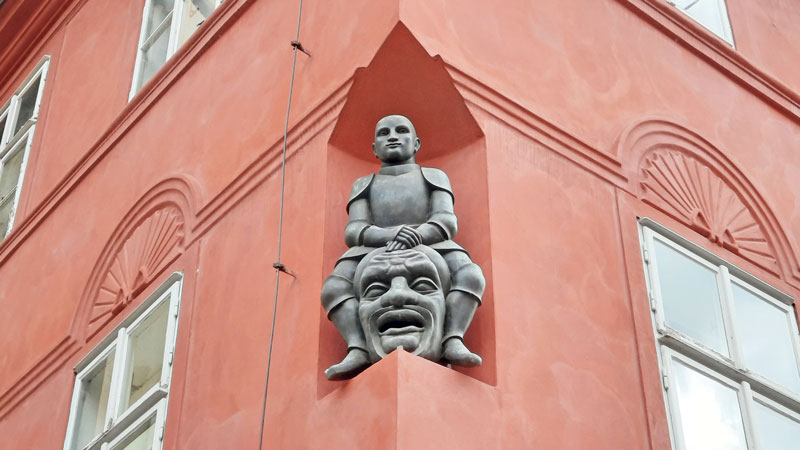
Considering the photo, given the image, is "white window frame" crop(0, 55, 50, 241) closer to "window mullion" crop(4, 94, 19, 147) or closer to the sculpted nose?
"window mullion" crop(4, 94, 19, 147)

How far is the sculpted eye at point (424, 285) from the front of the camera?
693cm

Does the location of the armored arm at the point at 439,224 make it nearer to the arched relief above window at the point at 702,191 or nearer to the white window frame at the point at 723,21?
the arched relief above window at the point at 702,191

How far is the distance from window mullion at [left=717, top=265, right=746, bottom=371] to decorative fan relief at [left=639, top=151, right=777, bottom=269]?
30 cm

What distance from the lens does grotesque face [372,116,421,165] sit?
25.2ft

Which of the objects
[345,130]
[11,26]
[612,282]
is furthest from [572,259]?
[11,26]

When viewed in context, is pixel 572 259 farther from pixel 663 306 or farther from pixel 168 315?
pixel 168 315

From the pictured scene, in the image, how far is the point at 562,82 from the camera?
8625 millimetres

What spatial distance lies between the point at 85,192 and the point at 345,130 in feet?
11.7

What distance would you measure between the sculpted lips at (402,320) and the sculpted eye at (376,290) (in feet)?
0.50

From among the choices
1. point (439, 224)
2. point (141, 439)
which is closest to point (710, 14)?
point (439, 224)

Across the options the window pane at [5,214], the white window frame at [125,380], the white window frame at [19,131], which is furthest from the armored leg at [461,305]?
the window pane at [5,214]

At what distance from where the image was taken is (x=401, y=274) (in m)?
6.93

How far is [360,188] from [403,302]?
3.18 ft

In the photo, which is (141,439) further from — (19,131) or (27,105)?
(27,105)
